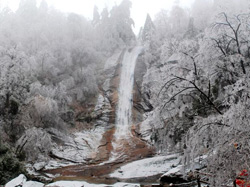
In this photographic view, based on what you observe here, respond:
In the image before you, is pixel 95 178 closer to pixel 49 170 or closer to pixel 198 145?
pixel 49 170

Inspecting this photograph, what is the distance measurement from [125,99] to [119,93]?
5.68ft

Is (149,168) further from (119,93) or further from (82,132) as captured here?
(119,93)

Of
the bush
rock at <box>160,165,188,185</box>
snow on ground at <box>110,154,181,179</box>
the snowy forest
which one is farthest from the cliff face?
rock at <box>160,165,188,185</box>

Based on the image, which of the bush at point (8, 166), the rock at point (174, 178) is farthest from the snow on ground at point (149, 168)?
the bush at point (8, 166)

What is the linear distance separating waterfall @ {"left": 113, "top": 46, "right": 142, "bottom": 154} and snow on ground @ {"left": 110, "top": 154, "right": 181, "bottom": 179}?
363 inches

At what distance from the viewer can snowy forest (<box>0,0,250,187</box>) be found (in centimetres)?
659

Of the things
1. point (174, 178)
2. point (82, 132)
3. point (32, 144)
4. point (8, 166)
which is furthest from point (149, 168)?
point (82, 132)

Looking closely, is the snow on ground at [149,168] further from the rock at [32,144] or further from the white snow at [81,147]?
the white snow at [81,147]

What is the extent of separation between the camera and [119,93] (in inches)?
1462

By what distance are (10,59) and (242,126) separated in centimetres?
2096

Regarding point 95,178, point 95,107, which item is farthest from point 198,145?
point 95,107

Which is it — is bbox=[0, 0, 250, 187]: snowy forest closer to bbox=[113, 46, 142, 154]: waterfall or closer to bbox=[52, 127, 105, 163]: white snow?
bbox=[52, 127, 105, 163]: white snow

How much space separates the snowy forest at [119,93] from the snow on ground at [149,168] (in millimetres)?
127

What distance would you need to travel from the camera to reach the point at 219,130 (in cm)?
594
